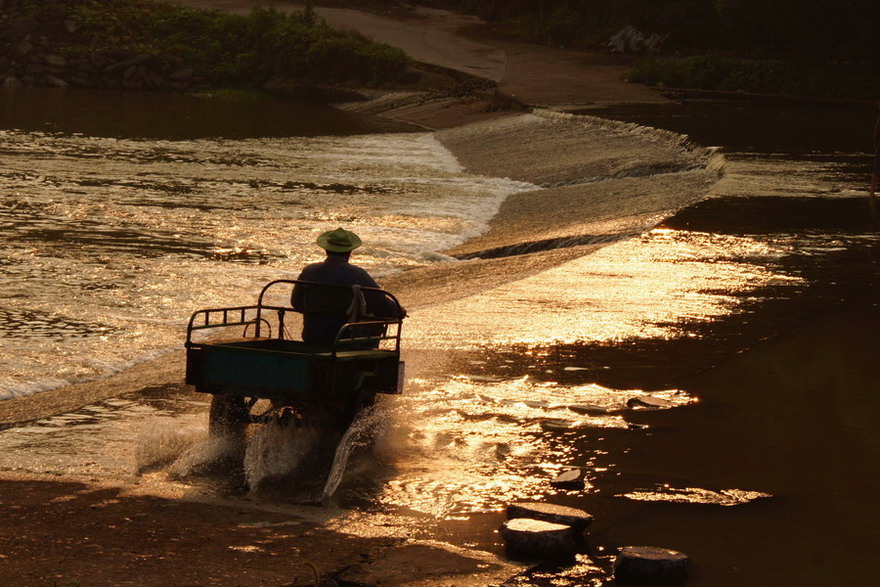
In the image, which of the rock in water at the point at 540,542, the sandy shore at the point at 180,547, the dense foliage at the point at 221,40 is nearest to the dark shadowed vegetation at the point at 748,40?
the dense foliage at the point at 221,40

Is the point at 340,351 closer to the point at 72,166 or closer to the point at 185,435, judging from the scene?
the point at 185,435

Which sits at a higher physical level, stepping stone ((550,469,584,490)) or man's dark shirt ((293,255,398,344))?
man's dark shirt ((293,255,398,344))

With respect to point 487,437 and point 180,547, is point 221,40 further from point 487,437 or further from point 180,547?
point 180,547

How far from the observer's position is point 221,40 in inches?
2313

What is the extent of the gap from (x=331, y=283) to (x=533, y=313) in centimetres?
441

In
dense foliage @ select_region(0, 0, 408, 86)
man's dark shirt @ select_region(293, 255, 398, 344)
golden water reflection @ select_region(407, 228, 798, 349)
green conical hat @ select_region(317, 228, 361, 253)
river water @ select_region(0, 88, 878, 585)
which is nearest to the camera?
river water @ select_region(0, 88, 878, 585)

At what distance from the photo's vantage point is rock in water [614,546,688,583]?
6.64 metres

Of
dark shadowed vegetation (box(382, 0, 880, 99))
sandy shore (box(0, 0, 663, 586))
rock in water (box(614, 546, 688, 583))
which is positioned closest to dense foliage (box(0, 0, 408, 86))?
dark shadowed vegetation (box(382, 0, 880, 99))

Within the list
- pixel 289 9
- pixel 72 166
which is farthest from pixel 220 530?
pixel 289 9

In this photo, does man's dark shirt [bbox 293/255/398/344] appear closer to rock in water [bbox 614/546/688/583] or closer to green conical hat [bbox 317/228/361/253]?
green conical hat [bbox 317/228/361/253]

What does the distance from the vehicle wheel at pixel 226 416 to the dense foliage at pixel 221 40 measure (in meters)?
43.9

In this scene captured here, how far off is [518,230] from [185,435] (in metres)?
13.1

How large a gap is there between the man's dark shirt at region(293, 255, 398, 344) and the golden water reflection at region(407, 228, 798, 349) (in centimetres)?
273

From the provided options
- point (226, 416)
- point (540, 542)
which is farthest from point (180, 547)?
point (540, 542)
